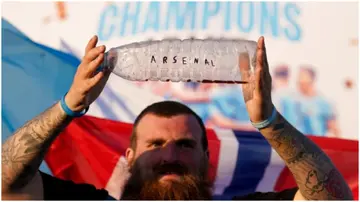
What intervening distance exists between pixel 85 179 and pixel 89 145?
0.21 metres

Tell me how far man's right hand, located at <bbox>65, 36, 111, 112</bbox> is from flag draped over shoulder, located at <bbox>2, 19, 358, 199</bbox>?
5.64 ft

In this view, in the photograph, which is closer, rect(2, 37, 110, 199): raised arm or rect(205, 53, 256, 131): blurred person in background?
rect(2, 37, 110, 199): raised arm

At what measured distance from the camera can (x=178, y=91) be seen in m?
4.05

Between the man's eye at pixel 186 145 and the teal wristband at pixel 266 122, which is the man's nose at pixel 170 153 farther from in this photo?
the teal wristband at pixel 266 122

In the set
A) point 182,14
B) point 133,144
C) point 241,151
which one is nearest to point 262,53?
point 133,144

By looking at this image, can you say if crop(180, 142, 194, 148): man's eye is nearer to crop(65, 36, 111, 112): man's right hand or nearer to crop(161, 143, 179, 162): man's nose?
crop(161, 143, 179, 162): man's nose

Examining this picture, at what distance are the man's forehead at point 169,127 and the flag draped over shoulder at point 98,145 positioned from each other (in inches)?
42.0

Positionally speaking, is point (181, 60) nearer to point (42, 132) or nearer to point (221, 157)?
point (42, 132)

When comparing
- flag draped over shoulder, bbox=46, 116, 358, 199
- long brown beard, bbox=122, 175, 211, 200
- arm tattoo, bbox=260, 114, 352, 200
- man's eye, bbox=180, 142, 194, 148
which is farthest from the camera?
flag draped over shoulder, bbox=46, 116, 358, 199

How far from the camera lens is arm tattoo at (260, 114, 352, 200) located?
2117 millimetres

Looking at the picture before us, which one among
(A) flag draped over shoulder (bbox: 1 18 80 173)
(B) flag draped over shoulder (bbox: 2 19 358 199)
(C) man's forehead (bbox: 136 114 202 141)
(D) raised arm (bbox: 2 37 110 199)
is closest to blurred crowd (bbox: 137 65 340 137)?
(B) flag draped over shoulder (bbox: 2 19 358 199)

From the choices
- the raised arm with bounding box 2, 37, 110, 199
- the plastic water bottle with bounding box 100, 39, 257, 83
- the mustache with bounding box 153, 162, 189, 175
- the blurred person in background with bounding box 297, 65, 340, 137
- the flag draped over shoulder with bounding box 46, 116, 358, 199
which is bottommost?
the flag draped over shoulder with bounding box 46, 116, 358, 199

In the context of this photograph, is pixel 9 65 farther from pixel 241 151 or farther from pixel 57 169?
pixel 241 151

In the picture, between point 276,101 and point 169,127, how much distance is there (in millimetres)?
1496
